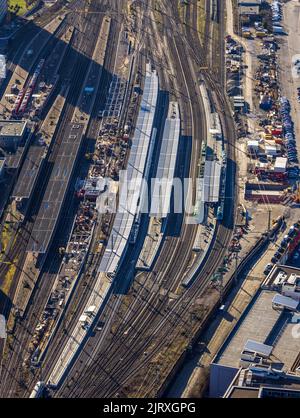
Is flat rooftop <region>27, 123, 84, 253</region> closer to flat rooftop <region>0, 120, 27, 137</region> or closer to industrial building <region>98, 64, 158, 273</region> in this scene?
flat rooftop <region>0, 120, 27, 137</region>

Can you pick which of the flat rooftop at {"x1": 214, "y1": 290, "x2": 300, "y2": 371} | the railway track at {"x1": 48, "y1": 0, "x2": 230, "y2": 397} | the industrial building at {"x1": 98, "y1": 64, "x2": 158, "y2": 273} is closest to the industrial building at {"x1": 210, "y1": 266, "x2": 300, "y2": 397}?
the flat rooftop at {"x1": 214, "y1": 290, "x2": 300, "y2": 371}

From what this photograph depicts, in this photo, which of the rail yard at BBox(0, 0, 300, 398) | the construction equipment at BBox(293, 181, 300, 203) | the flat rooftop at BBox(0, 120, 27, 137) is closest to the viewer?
the rail yard at BBox(0, 0, 300, 398)

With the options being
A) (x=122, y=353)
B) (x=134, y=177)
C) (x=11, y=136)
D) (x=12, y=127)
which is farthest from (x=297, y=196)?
(x=12, y=127)

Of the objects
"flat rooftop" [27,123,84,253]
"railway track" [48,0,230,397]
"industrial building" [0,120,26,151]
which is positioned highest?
"industrial building" [0,120,26,151]

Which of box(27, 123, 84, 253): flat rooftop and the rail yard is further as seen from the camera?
box(27, 123, 84, 253): flat rooftop

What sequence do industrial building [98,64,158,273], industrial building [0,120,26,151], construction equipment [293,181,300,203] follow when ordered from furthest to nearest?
industrial building [0,120,26,151] < construction equipment [293,181,300,203] < industrial building [98,64,158,273]

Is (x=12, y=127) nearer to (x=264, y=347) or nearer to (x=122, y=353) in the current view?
(x=122, y=353)

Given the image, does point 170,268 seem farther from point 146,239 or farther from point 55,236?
point 55,236
